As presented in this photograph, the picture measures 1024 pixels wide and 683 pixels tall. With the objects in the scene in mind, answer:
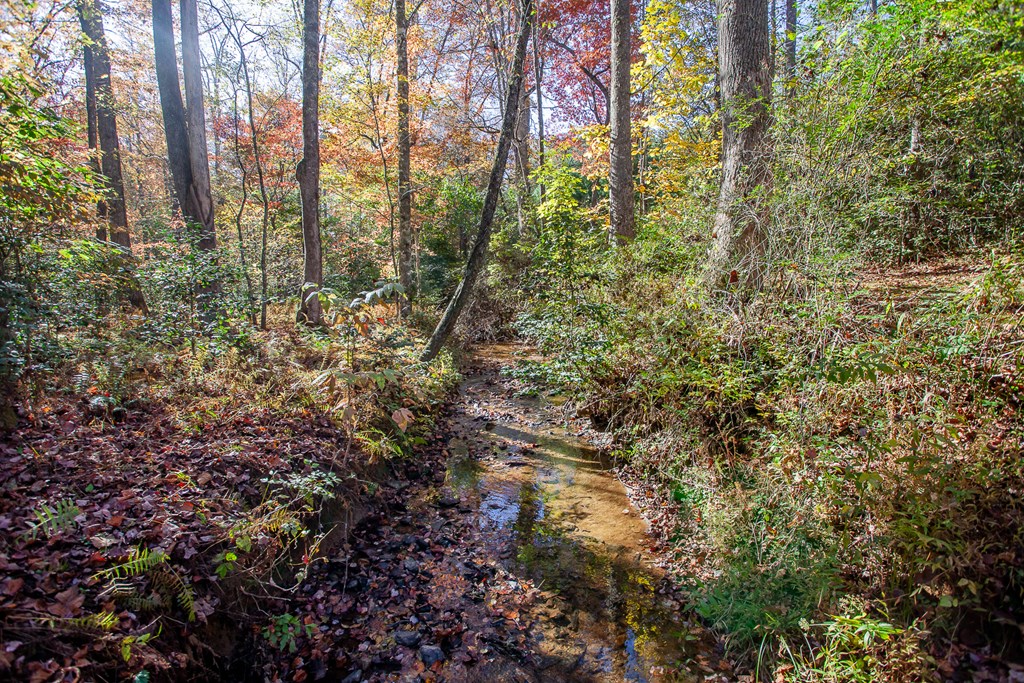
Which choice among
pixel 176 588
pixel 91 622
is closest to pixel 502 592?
pixel 176 588

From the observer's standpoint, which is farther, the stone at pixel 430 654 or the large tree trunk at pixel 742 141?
the large tree trunk at pixel 742 141

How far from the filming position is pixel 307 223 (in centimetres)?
912

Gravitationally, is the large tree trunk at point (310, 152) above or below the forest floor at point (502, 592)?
above

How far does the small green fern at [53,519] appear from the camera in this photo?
2775 millimetres

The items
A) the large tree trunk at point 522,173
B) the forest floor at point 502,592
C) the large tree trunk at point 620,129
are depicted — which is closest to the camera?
the forest floor at point 502,592

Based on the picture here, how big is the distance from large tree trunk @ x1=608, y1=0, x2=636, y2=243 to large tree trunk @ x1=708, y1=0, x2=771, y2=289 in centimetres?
349

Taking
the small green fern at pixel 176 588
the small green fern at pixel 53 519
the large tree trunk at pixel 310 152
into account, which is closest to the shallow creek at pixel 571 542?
the small green fern at pixel 176 588

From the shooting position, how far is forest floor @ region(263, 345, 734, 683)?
11.1 ft

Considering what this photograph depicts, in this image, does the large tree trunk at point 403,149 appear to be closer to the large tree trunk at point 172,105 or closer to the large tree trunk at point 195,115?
the large tree trunk at point 195,115

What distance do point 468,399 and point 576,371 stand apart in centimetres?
276

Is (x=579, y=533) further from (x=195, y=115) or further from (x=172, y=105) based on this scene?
(x=195, y=115)

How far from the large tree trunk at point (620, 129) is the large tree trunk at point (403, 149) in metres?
4.70

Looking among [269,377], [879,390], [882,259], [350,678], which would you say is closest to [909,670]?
[879,390]

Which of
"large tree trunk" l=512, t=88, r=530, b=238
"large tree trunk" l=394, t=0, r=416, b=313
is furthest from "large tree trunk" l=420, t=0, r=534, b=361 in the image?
"large tree trunk" l=512, t=88, r=530, b=238
